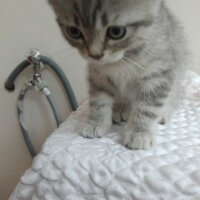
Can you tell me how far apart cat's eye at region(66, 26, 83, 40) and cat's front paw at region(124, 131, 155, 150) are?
1.12ft

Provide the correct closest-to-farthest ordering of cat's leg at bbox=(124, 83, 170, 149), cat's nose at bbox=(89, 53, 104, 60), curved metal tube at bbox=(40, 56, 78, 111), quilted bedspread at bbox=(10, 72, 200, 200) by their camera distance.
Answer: quilted bedspread at bbox=(10, 72, 200, 200) → cat's nose at bbox=(89, 53, 104, 60) → cat's leg at bbox=(124, 83, 170, 149) → curved metal tube at bbox=(40, 56, 78, 111)

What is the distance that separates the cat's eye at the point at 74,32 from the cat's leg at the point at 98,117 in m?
0.29

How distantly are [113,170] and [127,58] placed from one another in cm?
34

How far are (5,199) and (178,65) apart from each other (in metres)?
1.37

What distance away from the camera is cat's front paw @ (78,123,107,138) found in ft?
2.60

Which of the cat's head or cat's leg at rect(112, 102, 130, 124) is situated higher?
the cat's head

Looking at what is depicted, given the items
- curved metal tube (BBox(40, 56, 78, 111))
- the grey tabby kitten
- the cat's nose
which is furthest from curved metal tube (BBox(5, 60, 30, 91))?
the cat's nose

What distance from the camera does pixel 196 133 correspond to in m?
0.78

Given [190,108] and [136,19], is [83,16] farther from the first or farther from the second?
[190,108]

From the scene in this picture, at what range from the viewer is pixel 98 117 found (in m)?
0.87

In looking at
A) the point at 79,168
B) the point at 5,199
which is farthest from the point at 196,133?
the point at 5,199

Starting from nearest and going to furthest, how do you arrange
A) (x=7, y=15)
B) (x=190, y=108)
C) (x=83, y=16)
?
(x=83, y=16)
(x=190, y=108)
(x=7, y=15)

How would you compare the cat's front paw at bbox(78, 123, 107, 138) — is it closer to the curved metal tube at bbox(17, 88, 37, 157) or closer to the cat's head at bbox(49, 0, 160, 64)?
the cat's head at bbox(49, 0, 160, 64)

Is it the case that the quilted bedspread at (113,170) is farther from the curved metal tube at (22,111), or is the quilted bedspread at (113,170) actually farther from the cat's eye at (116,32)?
the curved metal tube at (22,111)
